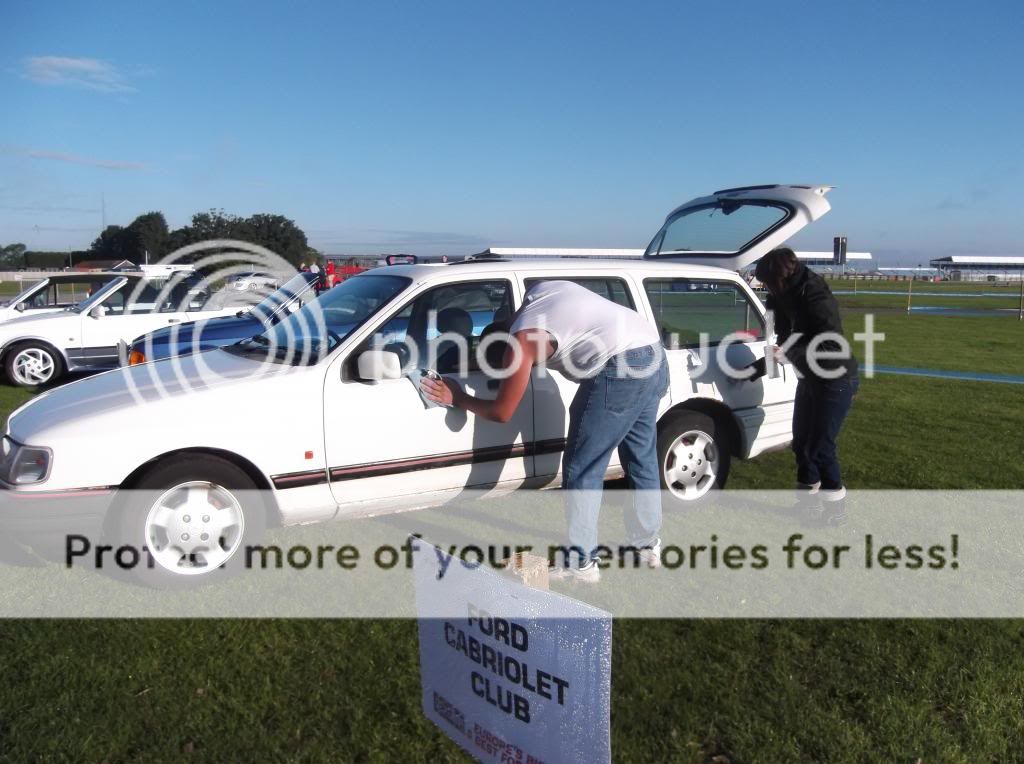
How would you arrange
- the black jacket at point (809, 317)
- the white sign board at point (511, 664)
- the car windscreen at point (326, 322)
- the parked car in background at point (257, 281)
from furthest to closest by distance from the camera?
1. the parked car in background at point (257, 281)
2. the black jacket at point (809, 317)
3. the car windscreen at point (326, 322)
4. the white sign board at point (511, 664)

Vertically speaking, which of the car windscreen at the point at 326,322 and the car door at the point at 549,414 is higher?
the car windscreen at the point at 326,322

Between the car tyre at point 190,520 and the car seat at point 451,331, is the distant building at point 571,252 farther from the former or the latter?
the car tyre at point 190,520

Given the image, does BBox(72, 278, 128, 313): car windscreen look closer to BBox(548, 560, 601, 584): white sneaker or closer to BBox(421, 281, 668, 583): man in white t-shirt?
BBox(421, 281, 668, 583): man in white t-shirt

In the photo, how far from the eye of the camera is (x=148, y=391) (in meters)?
4.31

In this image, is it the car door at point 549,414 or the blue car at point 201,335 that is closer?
the car door at point 549,414

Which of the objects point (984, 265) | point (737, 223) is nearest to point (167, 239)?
point (737, 223)

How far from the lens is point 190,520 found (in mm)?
4156

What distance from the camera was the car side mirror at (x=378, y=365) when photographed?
14.1ft

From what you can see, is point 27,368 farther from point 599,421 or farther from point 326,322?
point 599,421

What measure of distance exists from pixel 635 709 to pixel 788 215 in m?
3.99

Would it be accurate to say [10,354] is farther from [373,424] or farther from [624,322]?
[624,322]

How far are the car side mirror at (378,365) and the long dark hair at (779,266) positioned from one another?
2420 millimetres

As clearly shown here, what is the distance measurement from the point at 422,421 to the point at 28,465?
6.31 ft

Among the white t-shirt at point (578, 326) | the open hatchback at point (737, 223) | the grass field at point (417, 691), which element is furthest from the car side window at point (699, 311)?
the grass field at point (417, 691)
